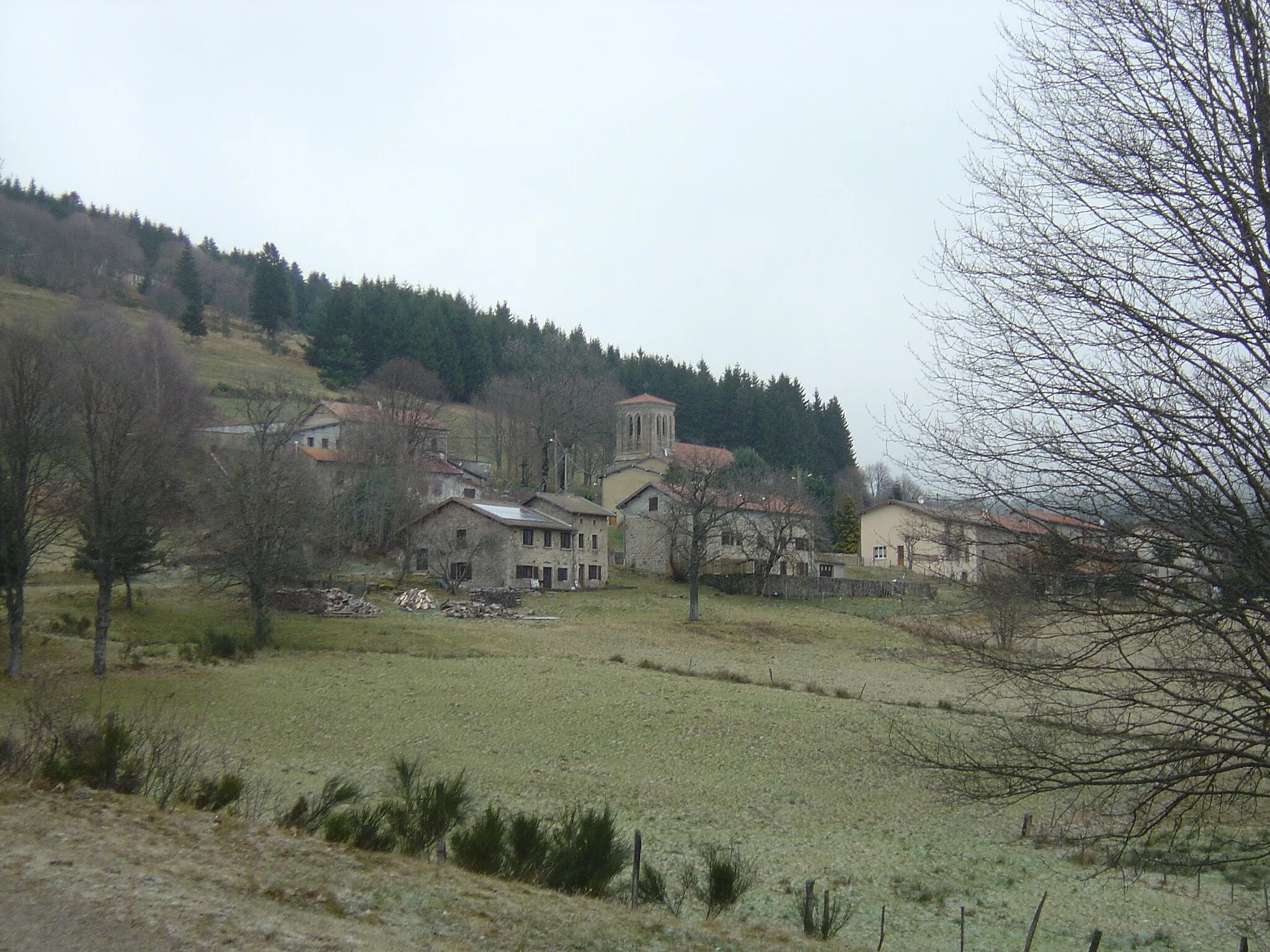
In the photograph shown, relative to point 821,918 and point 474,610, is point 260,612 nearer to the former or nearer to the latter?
point 474,610

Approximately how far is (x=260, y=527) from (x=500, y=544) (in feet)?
64.8

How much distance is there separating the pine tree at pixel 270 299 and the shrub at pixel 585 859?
375 ft

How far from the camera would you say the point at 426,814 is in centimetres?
1128

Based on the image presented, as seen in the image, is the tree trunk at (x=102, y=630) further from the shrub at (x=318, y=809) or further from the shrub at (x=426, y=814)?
the shrub at (x=426, y=814)

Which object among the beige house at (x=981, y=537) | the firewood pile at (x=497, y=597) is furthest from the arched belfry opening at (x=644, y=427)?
the beige house at (x=981, y=537)

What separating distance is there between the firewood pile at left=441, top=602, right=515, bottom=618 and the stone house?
17021 mm

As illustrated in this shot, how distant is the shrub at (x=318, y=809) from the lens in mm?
10930

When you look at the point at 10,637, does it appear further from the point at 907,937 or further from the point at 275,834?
the point at 907,937

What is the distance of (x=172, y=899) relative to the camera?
7629 mm

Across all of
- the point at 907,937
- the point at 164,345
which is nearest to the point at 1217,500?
the point at 907,937

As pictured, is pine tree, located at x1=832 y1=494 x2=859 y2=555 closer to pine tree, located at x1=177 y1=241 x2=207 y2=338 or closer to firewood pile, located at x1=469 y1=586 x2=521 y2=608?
firewood pile, located at x1=469 y1=586 x2=521 y2=608

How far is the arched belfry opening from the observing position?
92688mm

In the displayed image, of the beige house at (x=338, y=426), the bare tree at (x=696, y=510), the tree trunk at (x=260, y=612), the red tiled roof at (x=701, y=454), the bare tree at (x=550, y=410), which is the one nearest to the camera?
the tree trunk at (x=260, y=612)

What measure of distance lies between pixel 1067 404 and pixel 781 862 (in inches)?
380
